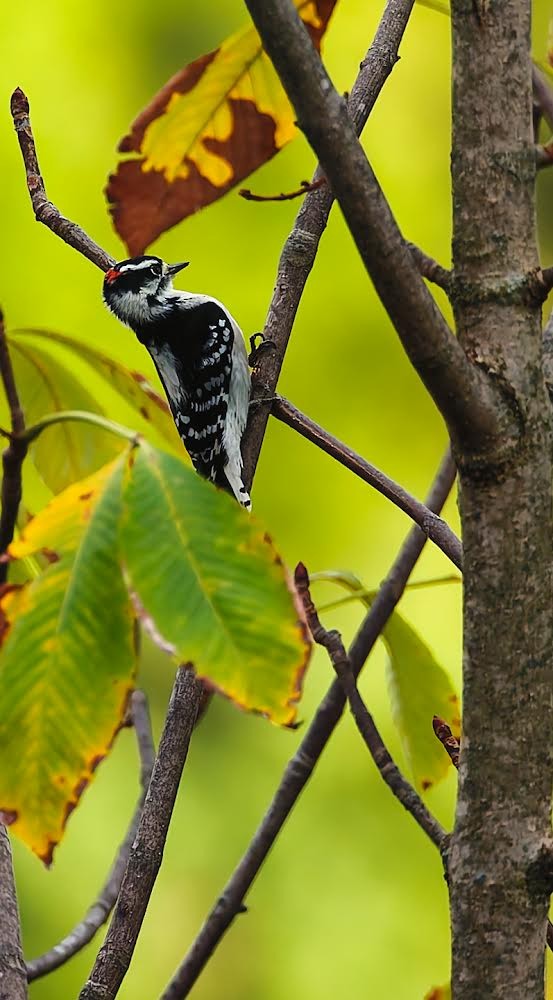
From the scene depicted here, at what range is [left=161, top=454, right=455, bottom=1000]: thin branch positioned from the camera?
34.9 inches

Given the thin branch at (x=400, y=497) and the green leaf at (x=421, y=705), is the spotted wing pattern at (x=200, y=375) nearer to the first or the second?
the green leaf at (x=421, y=705)

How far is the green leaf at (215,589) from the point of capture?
399 millimetres

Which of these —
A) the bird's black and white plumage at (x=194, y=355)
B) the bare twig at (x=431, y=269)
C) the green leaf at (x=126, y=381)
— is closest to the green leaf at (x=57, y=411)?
the green leaf at (x=126, y=381)

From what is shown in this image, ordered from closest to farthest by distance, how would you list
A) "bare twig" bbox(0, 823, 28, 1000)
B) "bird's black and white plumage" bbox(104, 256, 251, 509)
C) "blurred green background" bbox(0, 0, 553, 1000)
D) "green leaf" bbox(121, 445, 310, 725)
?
"green leaf" bbox(121, 445, 310, 725)
"bare twig" bbox(0, 823, 28, 1000)
"bird's black and white plumage" bbox(104, 256, 251, 509)
"blurred green background" bbox(0, 0, 553, 1000)

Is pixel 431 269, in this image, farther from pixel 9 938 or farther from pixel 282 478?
pixel 282 478

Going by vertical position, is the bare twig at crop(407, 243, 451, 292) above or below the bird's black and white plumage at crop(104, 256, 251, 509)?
below

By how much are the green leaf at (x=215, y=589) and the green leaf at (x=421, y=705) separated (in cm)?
48

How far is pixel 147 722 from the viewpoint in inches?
43.2

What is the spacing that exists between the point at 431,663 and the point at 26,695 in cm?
51

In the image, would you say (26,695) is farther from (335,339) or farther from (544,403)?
(335,339)

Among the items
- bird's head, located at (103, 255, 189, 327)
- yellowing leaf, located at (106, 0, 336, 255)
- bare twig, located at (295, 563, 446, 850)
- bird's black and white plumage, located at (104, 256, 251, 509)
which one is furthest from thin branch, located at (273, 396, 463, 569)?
bird's head, located at (103, 255, 189, 327)

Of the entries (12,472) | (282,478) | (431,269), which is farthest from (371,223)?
(282,478)

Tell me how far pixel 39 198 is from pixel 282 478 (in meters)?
1.49

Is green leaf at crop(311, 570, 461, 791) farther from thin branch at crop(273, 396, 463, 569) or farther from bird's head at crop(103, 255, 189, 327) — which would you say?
bird's head at crop(103, 255, 189, 327)
